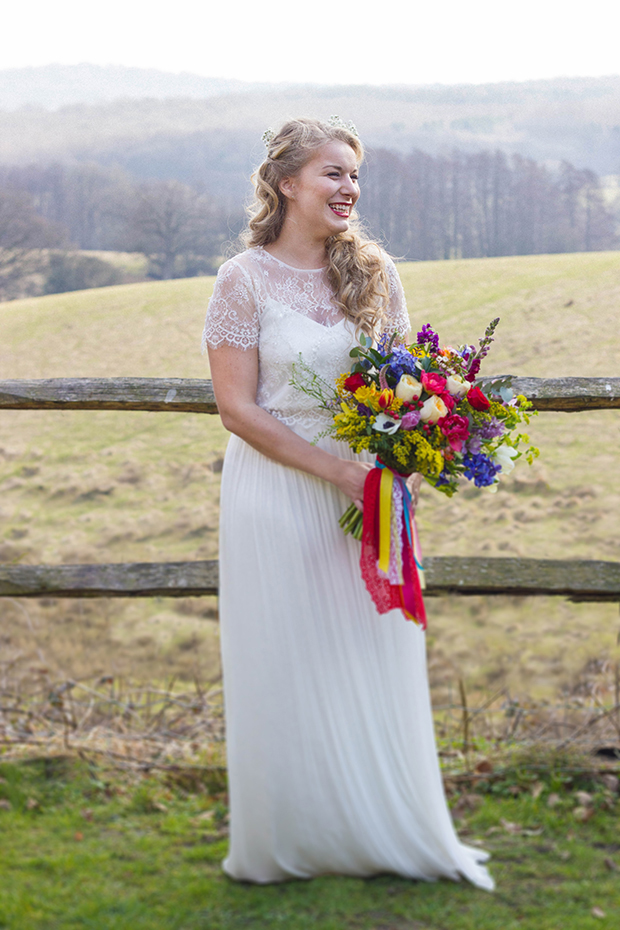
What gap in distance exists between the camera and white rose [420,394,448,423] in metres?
2.25

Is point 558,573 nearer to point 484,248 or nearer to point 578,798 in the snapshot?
point 578,798

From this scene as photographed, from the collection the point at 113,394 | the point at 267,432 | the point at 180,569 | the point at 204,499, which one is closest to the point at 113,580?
the point at 180,569

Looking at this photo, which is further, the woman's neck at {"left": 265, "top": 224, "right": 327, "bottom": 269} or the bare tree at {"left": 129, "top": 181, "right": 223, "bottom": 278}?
the bare tree at {"left": 129, "top": 181, "right": 223, "bottom": 278}

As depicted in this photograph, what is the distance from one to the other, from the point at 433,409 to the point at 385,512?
40 cm

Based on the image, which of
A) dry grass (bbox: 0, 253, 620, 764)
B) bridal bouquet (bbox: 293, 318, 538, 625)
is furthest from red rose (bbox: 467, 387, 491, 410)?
dry grass (bbox: 0, 253, 620, 764)

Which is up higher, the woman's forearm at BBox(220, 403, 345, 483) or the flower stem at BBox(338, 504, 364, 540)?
the woman's forearm at BBox(220, 403, 345, 483)

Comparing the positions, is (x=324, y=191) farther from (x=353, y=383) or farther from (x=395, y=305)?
(x=353, y=383)

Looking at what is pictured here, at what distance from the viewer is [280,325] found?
8.45ft

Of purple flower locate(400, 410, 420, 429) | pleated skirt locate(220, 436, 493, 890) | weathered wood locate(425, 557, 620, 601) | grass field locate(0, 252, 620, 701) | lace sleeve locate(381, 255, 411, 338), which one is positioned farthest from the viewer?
grass field locate(0, 252, 620, 701)

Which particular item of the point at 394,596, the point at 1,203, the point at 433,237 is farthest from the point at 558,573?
the point at 1,203

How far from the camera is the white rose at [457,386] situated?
2.34 m

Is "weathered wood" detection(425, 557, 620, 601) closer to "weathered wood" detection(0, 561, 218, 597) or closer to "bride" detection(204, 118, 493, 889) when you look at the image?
"bride" detection(204, 118, 493, 889)

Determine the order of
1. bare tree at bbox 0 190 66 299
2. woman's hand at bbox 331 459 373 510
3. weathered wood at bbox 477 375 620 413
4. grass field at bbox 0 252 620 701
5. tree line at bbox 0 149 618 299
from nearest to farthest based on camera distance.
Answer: woman's hand at bbox 331 459 373 510 → weathered wood at bbox 477 375 620 413 → grass field at bbox 0 252 620 701 → tree line at bbox 0 149 618 299 → bare tree at bbox 0 190 66 299

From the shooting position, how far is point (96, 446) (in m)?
12.3
